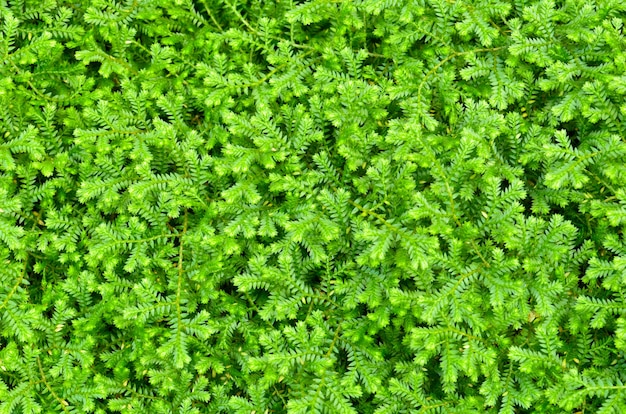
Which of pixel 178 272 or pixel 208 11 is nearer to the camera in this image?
pixel 178 272

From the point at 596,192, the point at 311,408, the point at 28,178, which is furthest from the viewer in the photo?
the point at 28,178

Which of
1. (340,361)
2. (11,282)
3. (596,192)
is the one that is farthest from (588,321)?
(11,282)

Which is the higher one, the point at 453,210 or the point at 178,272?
the point at 453,210

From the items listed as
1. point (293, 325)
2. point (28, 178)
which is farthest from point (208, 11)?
point (293, 325)

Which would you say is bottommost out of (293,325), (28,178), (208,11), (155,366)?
(155,366)

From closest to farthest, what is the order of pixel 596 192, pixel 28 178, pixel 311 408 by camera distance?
pixel 311 408, pixel 596 192, pixel 28 178

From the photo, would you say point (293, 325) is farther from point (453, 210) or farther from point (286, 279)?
point (453, 210)
